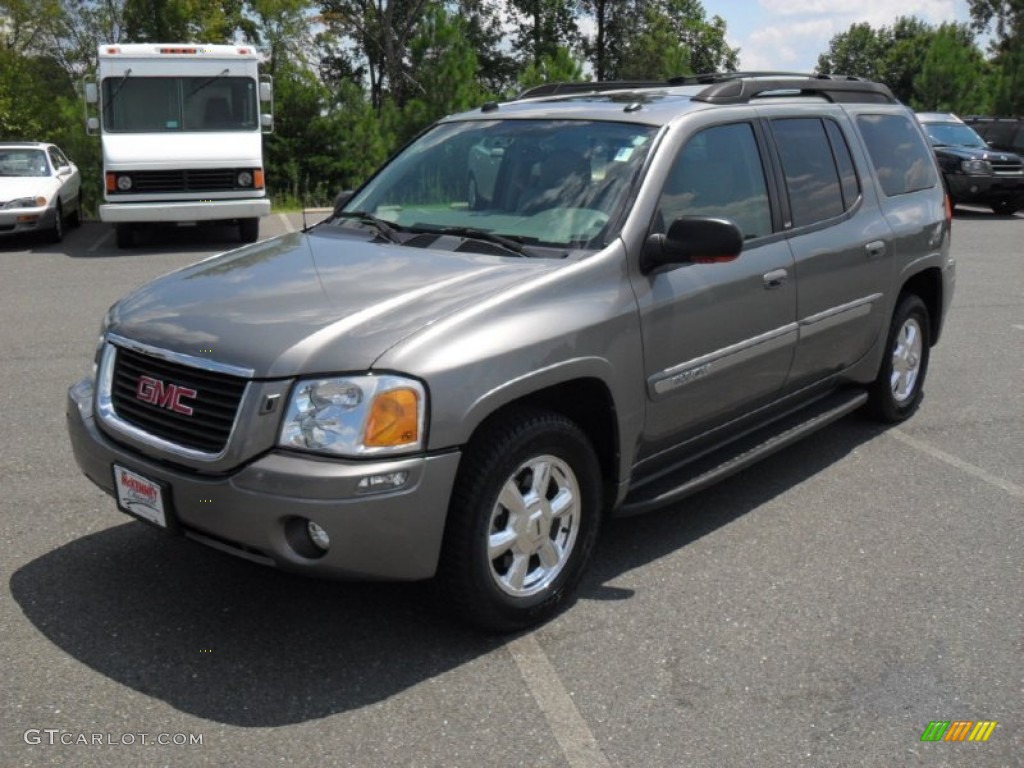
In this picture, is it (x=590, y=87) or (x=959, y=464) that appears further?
(x=959, y=464)

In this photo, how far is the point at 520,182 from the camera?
14.7 ft

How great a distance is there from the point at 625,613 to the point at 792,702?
2.48 ft

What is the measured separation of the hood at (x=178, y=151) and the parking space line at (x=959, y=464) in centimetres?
1084

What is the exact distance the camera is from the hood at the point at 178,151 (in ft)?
46.8

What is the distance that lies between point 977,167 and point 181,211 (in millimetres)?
13743

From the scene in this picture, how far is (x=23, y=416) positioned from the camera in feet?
20.4

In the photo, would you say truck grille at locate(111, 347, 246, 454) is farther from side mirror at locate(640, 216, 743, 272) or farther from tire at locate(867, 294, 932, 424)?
tire at locate(867, 294, 932, 424)

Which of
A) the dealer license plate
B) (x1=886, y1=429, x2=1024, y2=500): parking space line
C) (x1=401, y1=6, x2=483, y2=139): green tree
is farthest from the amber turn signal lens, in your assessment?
(x1=401, y1=6, x2=483, y2=139): green tree

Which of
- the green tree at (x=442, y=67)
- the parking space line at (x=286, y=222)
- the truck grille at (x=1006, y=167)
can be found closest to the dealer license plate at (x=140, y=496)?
the parking space line at (x=286, y=222)

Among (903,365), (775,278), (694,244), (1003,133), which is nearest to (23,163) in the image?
(903,365)

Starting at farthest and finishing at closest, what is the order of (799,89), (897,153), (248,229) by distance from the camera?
(248,229)
(897,153)
(799,89)

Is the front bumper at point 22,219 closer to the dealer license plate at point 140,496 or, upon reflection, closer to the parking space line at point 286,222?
the parking space line at point 286,222

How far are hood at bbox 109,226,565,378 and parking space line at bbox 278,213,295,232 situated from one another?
43.5 ft

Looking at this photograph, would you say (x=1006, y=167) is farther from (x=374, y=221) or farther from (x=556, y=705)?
(x=556, y=705)
